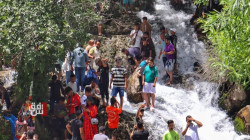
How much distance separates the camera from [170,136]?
12156 mm

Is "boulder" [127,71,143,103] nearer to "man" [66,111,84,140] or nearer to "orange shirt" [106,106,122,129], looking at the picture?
"orange shirt" [106,106,122,129]

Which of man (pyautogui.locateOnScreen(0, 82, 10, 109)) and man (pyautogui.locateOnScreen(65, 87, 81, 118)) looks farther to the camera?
man (pyautogui.locateOnScreen(0, 82, 10, 109))

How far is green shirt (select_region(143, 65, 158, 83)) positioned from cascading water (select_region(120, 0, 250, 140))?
108 cm

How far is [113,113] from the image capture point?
13930 millimetres

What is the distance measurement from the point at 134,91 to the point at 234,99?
343 cm

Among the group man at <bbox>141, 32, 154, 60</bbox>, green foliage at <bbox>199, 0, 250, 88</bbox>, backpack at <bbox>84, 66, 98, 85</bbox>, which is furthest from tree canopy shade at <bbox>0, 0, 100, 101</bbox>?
man at <bbox>141, 32, 154, 60</bbox>

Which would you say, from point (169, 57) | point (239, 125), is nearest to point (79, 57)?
point (169, 57)

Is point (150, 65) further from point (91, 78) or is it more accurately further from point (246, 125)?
point (246, 125)

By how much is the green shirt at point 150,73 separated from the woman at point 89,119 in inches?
92.2

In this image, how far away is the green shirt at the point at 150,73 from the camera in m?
15.2

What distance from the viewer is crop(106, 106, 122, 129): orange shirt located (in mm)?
13859

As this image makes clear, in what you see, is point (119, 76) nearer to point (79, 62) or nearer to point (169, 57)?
point (79, 62)

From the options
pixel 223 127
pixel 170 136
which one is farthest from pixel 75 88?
pixel 223 127

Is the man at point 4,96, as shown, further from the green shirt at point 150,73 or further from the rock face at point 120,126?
the green shirt at point 150,73
